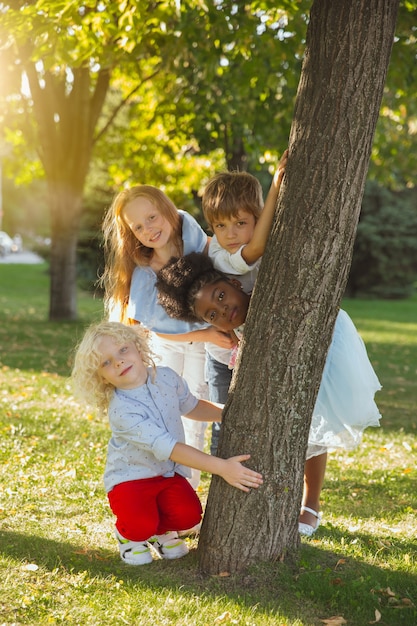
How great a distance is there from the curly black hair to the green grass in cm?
125

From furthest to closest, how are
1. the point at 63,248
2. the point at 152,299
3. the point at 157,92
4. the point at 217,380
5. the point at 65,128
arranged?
the point at 157,92 → the point at 63,248 → the point at 65,128 → the point at 217,380 → the point at 152,299

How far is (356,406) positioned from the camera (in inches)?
157

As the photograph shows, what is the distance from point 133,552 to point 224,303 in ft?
4.29

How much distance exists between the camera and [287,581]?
11.4 feet

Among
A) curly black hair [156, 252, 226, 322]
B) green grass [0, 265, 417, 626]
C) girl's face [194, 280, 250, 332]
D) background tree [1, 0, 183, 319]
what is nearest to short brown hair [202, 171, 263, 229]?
curly black hair [156, 252, 226, 322]

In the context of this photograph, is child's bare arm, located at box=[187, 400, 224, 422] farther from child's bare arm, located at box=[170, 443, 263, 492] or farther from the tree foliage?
the tree foliage

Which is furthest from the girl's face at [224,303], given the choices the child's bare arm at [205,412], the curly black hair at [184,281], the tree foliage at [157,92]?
the tree foliage at [157,92]

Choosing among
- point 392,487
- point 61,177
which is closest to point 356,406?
point 392,487

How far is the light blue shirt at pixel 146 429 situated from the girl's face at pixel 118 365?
56 mm

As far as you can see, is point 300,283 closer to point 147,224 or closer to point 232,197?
point 232,197

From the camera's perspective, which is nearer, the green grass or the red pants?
the green grass

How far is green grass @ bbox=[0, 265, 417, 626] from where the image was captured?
324 cm

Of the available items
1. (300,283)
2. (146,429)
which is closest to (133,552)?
(146,429)

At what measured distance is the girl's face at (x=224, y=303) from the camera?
389cm
